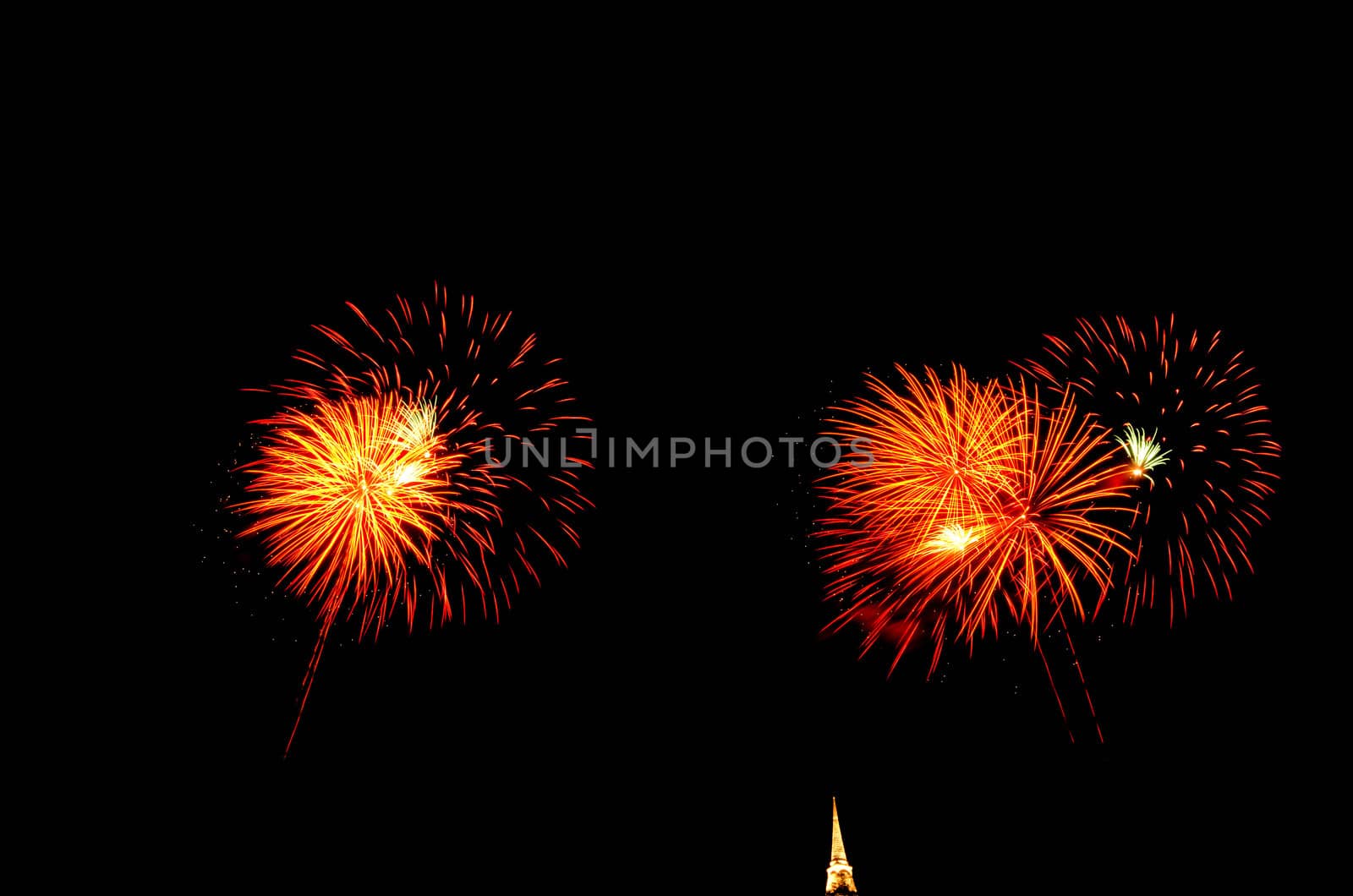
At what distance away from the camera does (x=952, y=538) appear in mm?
9867

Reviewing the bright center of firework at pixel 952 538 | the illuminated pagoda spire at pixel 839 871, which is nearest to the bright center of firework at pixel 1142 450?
the bright center of firework at pixel 952 538

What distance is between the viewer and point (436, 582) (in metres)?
9.91

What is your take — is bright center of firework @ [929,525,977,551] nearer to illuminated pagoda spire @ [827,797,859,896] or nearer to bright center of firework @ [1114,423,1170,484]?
bright center of firework @ [1114,423,1170,484]

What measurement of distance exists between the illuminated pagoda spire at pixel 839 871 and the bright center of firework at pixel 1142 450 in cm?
1848

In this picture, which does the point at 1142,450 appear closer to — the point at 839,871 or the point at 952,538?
the point at 952,538

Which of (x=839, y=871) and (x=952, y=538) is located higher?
(x=952, y=538)

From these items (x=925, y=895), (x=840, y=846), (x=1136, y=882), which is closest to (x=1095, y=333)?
(x=1136, y=882)

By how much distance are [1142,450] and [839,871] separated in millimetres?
23507

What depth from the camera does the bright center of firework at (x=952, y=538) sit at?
387 inches

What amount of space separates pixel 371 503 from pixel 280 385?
2311 millimetres

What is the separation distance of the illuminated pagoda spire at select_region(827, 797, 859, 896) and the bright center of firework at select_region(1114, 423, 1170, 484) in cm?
1848

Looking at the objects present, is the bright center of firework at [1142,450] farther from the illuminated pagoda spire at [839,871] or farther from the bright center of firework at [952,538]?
the illuminated pagoda spire at [839,871]

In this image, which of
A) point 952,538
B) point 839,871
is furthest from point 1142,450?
point 839,871

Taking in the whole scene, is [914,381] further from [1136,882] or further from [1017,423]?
[1136,882]
